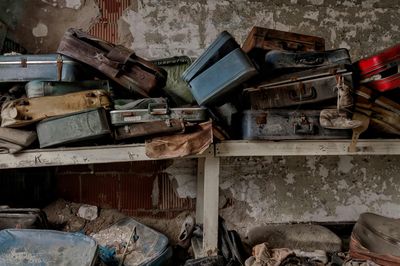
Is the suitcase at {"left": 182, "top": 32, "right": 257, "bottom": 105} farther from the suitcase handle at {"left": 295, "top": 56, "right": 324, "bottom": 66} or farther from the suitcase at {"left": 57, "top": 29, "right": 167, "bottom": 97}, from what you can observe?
the suitcase handle at {"left": 295, "top": 56, "right": 324, "bottom": 66}

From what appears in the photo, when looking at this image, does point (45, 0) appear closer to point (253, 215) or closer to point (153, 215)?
point (153, 215)

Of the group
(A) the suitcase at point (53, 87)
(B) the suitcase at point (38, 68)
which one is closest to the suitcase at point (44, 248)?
(A) the suitcase at point (53, 87)

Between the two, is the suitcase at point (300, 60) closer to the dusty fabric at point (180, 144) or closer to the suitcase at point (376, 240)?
the dusty fabric at point (180, 144)

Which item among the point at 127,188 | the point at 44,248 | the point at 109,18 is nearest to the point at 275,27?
the point at 109,18

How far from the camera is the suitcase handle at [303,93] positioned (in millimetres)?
2514

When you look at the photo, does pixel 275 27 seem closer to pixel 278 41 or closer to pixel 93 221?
pixel 278 41

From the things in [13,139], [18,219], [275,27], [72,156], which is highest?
[275,27]

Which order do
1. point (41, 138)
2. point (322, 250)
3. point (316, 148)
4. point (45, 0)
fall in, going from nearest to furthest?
point (41, 138) < point (316, 148) < point (322, 250) < point (45, 0)

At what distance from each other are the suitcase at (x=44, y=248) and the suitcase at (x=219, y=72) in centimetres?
113

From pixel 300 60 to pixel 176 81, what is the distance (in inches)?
35.6

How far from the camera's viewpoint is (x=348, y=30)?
3396 mm

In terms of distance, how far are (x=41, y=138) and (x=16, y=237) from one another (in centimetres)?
64

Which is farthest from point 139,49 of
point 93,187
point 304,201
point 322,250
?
point 322,250

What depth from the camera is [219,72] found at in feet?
8.11
